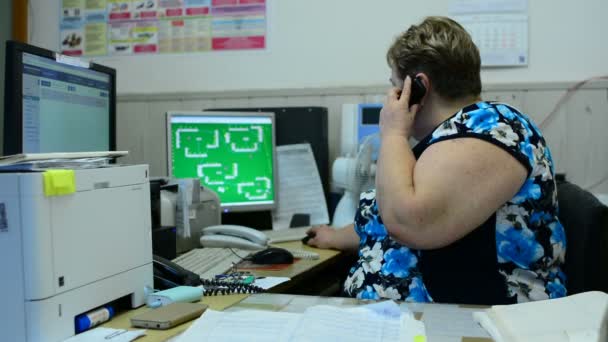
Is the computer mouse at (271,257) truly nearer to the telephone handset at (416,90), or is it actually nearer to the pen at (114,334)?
the telephone handset at (416,90)

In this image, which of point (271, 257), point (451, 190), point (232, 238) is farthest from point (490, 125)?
point (232, 238)

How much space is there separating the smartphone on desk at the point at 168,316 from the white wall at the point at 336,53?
160 cm

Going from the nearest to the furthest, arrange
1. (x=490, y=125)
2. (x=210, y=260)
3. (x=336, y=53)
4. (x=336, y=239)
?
(x=490, y=125), (x=210, y=260), (x=336, y=239), (x=336, y=53)

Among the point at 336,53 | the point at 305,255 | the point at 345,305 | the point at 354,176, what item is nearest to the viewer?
the point at 345,305

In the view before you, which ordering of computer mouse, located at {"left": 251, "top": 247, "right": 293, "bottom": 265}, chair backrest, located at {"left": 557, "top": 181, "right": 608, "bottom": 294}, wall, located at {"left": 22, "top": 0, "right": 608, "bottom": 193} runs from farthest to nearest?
1. wall, located at {"left": 22, "top": 0, "right": 608, "bottom": 193}
2. computer mouse, located at {"left": 251, "top": 247, "right": 293, "bottom": 265}
3. chair backrest, located at {"left": 557, "top": 181, "right": 608, "bottom": 294}

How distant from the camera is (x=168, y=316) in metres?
1.05

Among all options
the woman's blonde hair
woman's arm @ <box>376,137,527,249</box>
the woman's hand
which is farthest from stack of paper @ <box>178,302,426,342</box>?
the woman's blonde hair

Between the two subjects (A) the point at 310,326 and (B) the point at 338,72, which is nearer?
(A) the point at 310,326

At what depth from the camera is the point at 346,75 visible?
257cm

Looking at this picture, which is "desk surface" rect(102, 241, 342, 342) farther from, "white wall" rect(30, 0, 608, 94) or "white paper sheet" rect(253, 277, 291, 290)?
"white wall" rect(30, 0, 608, 94)

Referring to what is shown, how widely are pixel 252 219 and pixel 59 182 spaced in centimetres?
147

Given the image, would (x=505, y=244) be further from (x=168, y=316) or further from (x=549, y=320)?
(x=168, y=316)

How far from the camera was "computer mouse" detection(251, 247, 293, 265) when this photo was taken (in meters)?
1.69

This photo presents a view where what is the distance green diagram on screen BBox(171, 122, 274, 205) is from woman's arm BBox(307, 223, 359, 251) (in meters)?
0.41
